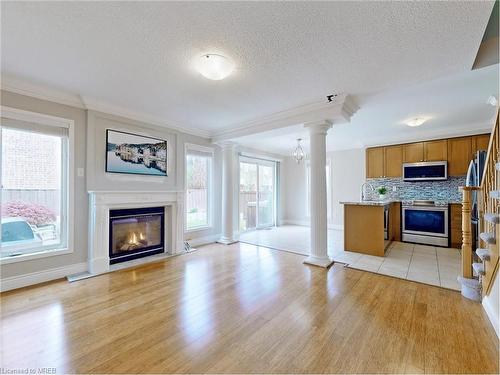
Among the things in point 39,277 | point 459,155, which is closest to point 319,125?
point 459,155

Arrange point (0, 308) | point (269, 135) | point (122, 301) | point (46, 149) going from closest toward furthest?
point (0, 308) → point (122, 301) → point (46, 149) → point (269, 135)

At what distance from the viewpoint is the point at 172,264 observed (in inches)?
141

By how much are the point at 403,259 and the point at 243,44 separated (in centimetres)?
403

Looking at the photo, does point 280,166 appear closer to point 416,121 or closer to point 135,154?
point 416,121

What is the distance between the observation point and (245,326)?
→ 76.7 inches

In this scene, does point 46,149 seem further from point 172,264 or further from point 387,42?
point 387,42

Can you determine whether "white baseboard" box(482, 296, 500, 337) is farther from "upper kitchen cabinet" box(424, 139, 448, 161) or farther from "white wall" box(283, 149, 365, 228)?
"white wall" box(283, 149, 365, 228)

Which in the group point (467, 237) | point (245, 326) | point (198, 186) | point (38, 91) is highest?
point (38, 91)

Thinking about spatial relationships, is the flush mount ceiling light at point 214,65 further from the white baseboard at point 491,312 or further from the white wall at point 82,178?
the white baseboard at point 491,312

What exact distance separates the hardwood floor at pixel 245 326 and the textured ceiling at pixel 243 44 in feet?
8.00

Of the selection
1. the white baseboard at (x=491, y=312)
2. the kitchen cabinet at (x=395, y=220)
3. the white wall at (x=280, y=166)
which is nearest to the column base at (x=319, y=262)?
the white baseboard at (x=491, y=312)

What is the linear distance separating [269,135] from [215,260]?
243 centimetres

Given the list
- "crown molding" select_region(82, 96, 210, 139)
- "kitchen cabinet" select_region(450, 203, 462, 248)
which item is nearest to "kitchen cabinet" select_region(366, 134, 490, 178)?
"kitchen cabinet" select_region(450, 203, 462, 248)

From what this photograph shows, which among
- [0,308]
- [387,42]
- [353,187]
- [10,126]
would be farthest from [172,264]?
[353,187]
